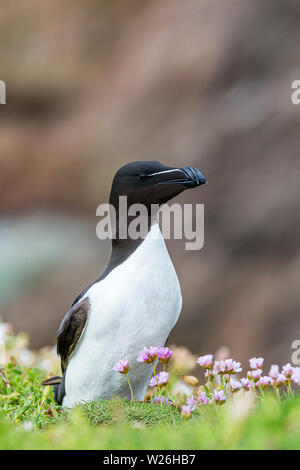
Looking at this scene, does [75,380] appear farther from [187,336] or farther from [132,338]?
[187,336]

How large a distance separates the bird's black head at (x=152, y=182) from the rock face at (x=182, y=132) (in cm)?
423

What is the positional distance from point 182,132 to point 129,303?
209 inches

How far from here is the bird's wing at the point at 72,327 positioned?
3318 millimetres

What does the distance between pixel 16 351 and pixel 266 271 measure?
3394mm

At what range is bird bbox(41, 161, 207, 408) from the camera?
3.18 meters

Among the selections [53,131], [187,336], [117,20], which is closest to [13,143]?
[53,131]

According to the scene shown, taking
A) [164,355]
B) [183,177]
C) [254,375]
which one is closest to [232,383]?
[254,375]

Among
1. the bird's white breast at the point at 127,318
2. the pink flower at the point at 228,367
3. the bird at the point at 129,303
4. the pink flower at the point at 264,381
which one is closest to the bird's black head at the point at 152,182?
the bird at the point at 129,303

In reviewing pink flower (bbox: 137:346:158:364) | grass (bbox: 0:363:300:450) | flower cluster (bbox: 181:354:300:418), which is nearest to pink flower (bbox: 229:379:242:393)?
flower cluster (bbox: 181:354:300:418)

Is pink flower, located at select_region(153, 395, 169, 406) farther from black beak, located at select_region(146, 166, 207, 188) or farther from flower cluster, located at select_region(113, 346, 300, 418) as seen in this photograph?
black beak, located at select_region(146, 166, 207, 188)

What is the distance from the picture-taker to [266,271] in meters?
7.45

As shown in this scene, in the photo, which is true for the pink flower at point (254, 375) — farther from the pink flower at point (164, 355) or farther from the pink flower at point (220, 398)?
the pink flower at point (164, 355)
